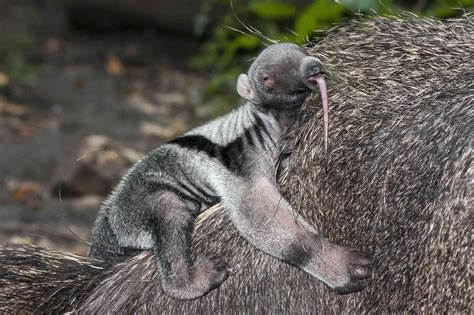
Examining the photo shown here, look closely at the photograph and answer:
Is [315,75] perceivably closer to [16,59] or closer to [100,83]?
[16,59]

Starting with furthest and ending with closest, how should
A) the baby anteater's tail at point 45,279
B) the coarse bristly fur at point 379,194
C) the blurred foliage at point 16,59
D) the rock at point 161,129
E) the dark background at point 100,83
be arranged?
the blurred foliage at point 16,59 < the rock at point 161,129 < the dark background at point 100,83 < the baby anteater's tail at point 45,279 < the coarse bristly fur at point 379,194

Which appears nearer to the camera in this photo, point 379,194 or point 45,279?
point 379,194

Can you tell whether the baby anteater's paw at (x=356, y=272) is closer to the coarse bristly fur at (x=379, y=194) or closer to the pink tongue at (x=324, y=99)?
the coarse bristly fur at (x=379, y=194)

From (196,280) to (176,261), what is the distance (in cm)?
12

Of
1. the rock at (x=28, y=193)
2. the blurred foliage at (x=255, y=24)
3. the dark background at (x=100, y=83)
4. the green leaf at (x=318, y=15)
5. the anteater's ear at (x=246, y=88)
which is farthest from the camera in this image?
the rock at (x=28, y=193)

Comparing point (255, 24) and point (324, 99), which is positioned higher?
point (324, 99)

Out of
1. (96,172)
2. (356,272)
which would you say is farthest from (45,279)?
(96,172)

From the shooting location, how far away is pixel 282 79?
4121mm

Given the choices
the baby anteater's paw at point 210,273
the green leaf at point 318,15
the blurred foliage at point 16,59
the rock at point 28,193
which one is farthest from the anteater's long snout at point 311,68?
the blurred foliage at point 16,59

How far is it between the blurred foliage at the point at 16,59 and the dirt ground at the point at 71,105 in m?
0.07

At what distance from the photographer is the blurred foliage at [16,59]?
13.2 m

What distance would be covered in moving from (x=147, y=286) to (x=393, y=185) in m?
1.21

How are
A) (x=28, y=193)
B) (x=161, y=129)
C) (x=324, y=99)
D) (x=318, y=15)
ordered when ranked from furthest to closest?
(x=161, y=129) < (x=28, y=193) < (x=318, y=15) < (x=324, y=99)

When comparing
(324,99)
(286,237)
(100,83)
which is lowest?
(100,83)
